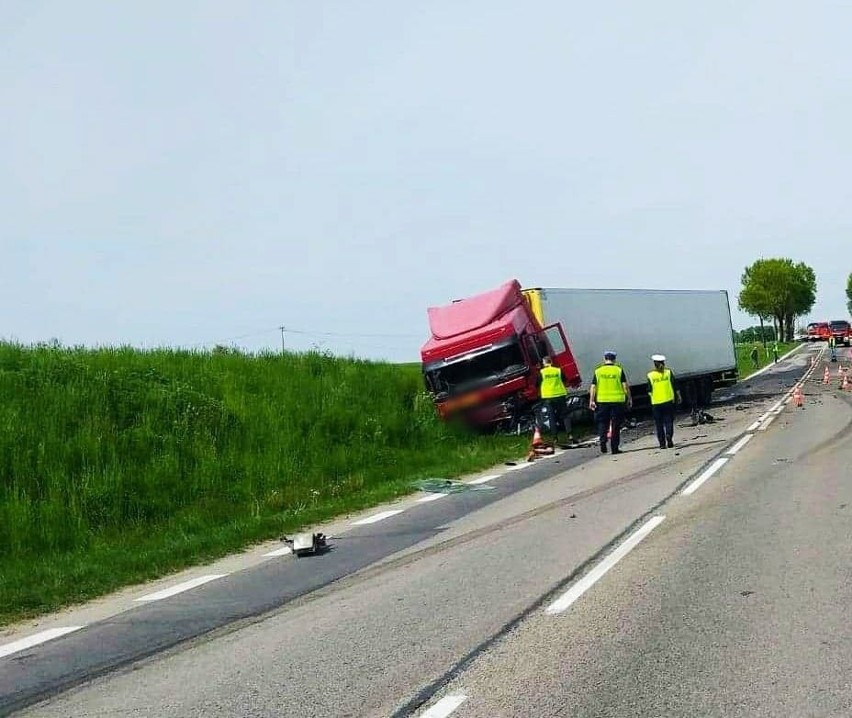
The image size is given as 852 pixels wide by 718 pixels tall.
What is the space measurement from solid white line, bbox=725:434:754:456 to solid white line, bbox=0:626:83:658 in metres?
12.0

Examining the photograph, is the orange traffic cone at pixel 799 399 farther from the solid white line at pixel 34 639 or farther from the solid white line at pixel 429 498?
the solid white line at pixel 34 639

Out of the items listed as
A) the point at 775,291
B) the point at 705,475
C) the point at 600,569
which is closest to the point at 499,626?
the point at 600,569

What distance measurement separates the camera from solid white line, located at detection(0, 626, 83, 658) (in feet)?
22.9

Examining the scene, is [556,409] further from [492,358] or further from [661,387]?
[661,387]

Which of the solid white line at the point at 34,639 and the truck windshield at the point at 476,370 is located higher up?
the truck windshield at the point at 476,370

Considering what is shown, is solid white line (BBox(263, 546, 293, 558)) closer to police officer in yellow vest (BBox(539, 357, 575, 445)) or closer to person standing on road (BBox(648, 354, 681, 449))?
person standing on road (BBox(648, 354, 681, 449))

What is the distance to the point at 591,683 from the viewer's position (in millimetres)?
5102

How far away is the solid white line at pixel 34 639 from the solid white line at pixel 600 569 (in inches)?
139

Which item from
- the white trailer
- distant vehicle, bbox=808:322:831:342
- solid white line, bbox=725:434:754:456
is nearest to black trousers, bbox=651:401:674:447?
solid white line, bbox=725:434:754:456

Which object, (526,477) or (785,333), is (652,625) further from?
(785,333)

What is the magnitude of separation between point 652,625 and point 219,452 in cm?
1161

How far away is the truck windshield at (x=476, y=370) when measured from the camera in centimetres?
2242

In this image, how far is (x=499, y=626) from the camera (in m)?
6.43

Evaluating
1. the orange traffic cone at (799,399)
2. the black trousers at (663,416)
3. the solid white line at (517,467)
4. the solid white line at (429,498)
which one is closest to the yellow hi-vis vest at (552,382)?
the black trousers at (663,416)
